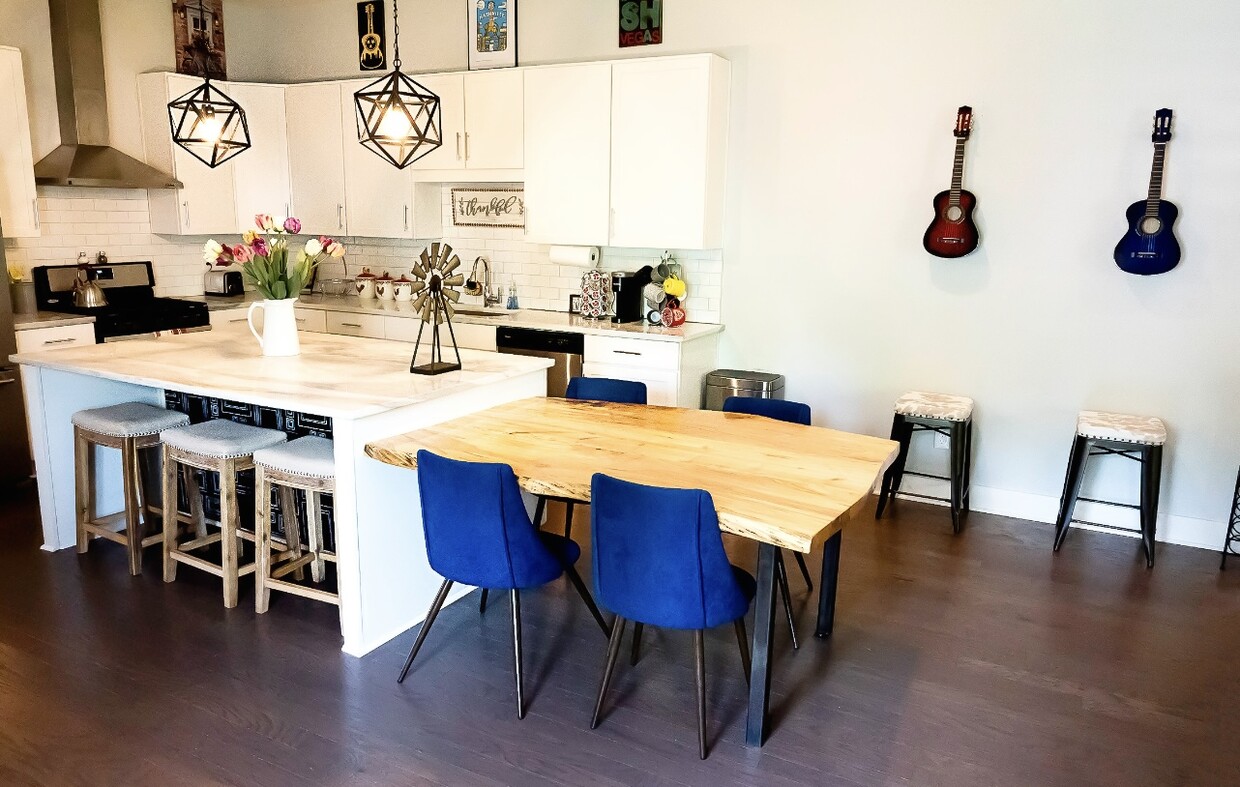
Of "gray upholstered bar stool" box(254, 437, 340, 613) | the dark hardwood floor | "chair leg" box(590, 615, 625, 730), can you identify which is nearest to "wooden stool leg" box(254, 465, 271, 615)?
"gray upholstered bar stool" box(254, 437, 340, 613)

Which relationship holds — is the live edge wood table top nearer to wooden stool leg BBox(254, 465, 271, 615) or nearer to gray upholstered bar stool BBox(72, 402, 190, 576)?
wooden stool leg BBox(254, 465, 271, 615)

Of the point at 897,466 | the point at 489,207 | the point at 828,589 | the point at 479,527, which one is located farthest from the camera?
the point at 489,207

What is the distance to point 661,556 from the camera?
2436 mm

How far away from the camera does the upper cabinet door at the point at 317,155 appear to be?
20.6 ft

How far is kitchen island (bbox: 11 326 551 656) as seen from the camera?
3.07 metres

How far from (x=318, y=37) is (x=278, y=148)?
88 cm

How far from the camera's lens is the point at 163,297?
634cm

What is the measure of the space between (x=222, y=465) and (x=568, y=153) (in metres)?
2.91

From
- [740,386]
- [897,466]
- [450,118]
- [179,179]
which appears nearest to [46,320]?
[179,179]

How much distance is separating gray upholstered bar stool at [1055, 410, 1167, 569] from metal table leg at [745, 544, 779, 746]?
2353mm

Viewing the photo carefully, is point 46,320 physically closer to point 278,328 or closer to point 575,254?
point 278,328

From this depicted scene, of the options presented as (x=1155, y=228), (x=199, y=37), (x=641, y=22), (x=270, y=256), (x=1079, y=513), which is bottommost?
(x=1079, y=513)

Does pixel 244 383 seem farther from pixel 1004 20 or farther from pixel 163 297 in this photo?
pixel 1004 20

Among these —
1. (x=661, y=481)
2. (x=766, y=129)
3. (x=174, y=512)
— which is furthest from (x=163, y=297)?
(x=661, y=481)
